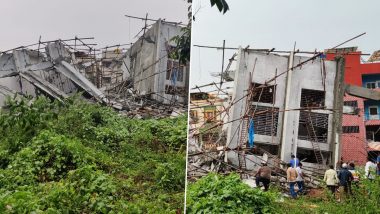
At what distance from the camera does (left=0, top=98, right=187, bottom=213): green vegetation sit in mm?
2166

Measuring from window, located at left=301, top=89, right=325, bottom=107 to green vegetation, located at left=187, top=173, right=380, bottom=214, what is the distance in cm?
57

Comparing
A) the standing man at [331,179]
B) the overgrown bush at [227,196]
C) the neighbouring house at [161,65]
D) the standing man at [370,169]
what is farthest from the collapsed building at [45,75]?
the standing man at [370,169]

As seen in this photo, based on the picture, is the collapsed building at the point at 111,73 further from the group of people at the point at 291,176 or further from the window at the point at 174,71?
the group of people at the point at 291,176

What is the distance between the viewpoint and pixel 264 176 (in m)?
2.95

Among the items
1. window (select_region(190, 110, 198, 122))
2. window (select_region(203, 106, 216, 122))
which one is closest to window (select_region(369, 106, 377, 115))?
window (select_region(203, 106, 216, 122))

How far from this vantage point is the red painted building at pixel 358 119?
10.1 feet

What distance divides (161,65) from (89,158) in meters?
0.68

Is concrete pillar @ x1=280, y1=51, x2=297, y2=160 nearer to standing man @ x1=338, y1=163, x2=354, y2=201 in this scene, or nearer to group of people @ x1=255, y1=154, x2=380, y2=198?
group of people @ x1=255, y1=154, x2=380, y2=198

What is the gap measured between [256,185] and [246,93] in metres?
0.59

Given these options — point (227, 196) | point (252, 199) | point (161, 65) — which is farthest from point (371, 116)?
point (161, 65)

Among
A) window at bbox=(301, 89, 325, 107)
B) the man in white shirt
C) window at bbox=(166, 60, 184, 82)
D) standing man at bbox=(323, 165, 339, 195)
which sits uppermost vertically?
window at bbox=(166, 60, 184, 82)

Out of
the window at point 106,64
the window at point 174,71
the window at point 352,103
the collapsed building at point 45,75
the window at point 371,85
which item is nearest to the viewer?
the window at point 174,71

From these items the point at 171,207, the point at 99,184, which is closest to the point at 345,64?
the point at 171,207

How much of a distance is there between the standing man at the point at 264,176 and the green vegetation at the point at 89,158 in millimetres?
606
